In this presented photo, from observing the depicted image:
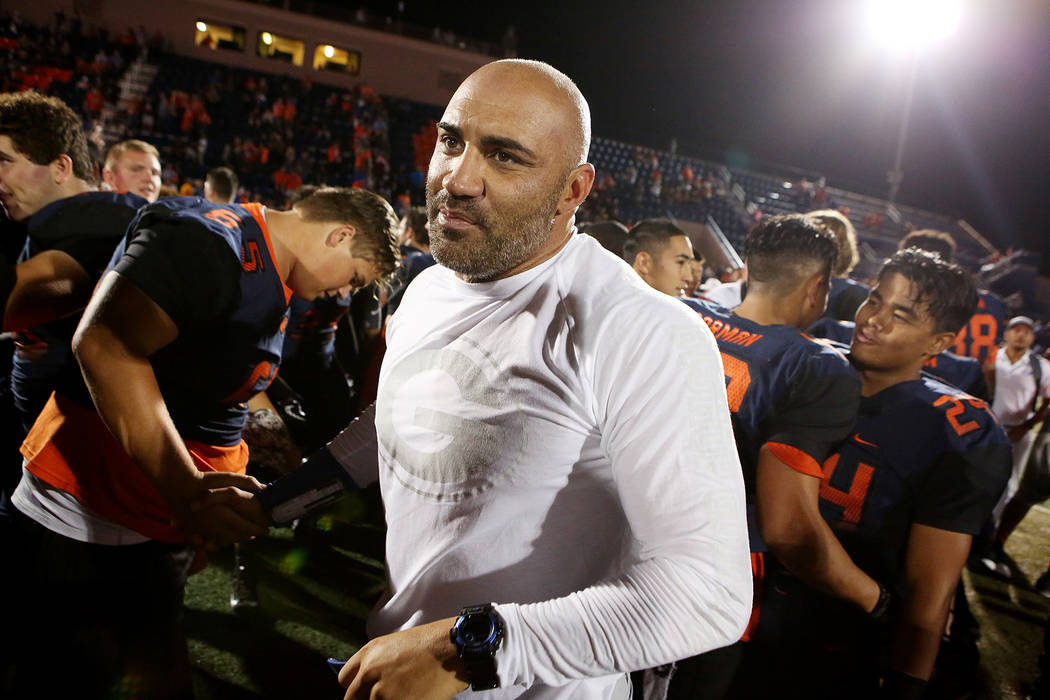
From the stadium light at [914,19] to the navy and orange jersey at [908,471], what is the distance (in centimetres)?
1649

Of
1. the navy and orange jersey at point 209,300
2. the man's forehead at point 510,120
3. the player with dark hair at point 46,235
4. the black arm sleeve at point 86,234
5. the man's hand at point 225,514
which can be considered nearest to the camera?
the man's forehead at point 510,120

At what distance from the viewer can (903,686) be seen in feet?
6.41

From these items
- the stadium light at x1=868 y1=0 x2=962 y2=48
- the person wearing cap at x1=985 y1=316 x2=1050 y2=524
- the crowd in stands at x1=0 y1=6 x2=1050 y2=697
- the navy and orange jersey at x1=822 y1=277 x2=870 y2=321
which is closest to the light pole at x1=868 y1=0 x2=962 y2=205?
the stadium light at x1=868 y1=0 x2=962 y2=48

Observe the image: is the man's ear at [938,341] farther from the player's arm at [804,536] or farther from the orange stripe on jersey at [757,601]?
the orange stripe on jersey at [757,601]

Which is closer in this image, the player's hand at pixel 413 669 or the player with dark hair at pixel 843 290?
the player's hand at pixel 413 669

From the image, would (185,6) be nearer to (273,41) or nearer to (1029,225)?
(273,41)

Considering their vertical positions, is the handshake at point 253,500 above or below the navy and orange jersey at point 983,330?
below

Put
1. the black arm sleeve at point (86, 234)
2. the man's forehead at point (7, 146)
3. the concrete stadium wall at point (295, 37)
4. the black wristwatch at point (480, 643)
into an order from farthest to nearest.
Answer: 1. the concrete stadium wall at point (295, 37)
2. the man's forehead at point (7, 146)
3. the black arm sleeve at point (86, 234)
4. the black wristwatch at point (480, 643)

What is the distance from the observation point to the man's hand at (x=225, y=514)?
5.13ft

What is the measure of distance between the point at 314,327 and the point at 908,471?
9.11ft

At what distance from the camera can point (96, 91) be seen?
17.8 meters

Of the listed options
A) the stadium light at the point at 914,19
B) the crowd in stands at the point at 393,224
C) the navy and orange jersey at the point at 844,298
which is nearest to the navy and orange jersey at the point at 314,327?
the crowd in stands at the point at 393,224

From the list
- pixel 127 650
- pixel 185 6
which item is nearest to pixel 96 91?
pixel 185 6

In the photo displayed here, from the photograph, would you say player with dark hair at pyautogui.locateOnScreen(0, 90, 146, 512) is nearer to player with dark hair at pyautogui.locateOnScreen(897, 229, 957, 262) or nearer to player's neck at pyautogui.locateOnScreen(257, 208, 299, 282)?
player's neck at pyautogui.locateOnScreen(257, 208, 299, 282)
